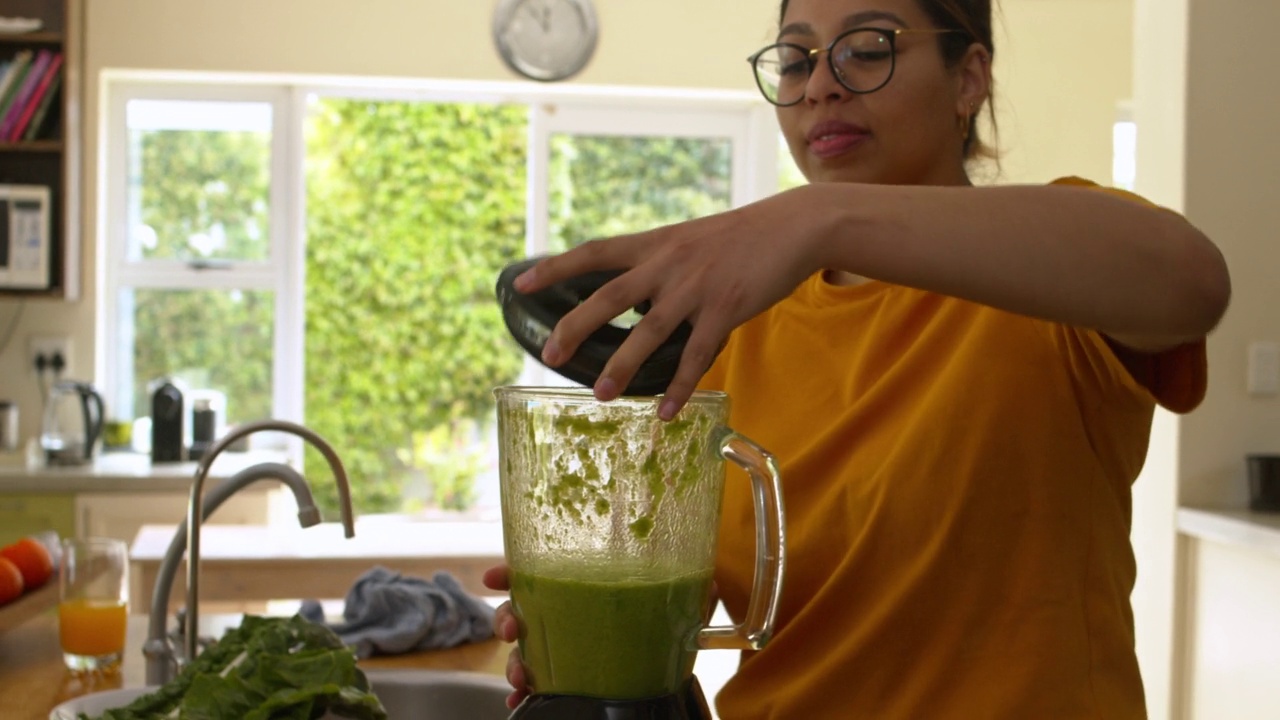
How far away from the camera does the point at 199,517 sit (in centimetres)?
142


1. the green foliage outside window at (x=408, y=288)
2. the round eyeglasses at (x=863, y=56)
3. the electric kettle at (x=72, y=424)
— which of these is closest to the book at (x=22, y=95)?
the electric kettle at (x=72, y=424)

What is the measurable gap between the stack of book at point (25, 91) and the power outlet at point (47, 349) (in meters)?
0.64

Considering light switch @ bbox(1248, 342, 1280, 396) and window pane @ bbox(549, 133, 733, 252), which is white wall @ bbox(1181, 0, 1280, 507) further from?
window pane @ bbox(549, 133, 733, 252)

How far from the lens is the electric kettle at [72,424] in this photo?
3789 mm

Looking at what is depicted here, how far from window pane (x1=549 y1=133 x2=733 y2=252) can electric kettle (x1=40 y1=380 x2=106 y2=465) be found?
1621 millimetres

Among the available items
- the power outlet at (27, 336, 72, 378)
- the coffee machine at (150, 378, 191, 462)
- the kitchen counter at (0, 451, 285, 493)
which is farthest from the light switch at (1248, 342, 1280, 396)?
the power outlet at (27, 336, 72, 378)

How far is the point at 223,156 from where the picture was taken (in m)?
4.40

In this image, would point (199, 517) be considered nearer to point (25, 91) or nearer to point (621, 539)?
point (621, 539)

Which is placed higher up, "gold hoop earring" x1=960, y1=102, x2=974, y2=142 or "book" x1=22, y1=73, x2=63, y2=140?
"book" x1=22, y1=73, x2=63, y2=140

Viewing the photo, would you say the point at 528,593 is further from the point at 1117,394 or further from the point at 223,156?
the point at 223,156

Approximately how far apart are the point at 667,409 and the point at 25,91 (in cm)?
395

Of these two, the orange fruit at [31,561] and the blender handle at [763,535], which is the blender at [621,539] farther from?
the orange fruit at [31,561]

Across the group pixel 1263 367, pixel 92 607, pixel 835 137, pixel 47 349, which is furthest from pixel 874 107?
pixel 47 349

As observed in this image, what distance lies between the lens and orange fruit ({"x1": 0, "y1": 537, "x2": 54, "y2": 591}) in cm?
183
